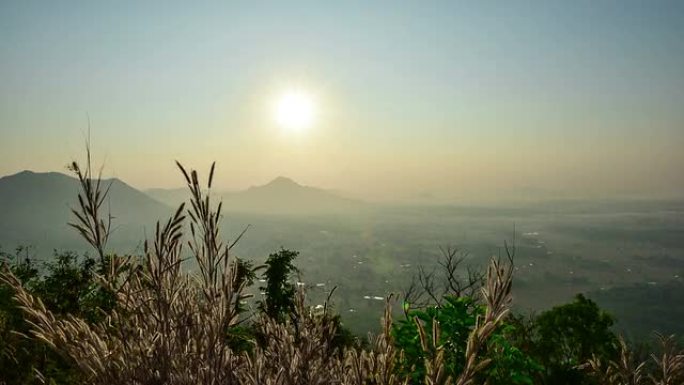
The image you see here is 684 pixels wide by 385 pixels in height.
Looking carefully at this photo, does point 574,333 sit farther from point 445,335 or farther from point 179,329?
point 179,329

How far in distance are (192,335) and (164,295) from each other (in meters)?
0.37

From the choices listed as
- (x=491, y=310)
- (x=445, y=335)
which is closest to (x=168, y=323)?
(x=491, y=310)

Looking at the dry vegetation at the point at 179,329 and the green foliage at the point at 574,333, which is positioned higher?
the dry vegetation at the point at 179,329

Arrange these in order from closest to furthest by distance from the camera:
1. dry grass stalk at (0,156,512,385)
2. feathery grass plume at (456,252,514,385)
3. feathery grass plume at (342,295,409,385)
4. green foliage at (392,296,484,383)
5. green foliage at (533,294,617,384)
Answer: feathery grass plume at (456,252,514,385) → feathery grass plume at (342,295,409,385) → dry grass stalk at (0,156,512,385) → green foliage at (392,296,484,383) → green foliage at (533,294,617,384)

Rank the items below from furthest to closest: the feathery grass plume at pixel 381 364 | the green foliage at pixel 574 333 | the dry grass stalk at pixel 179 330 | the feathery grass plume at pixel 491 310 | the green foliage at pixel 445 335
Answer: the green foliage at pixel 574 333
the green foliage at pixel 445 335
the dry grass stalk at pixel 179 330
the feathery grass plume at pixel 381 364
the feathery grass plume at pixel 491 310

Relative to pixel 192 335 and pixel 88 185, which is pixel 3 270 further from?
pixel 192 335

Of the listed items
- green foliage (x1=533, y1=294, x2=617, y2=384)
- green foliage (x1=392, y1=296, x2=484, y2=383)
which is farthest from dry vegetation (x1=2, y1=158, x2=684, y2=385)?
green foliage (x1=533, y1=294, x2=617, y2=384)

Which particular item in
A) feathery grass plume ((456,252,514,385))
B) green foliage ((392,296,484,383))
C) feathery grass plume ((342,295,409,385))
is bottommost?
green foliage ((392,296,484,383))

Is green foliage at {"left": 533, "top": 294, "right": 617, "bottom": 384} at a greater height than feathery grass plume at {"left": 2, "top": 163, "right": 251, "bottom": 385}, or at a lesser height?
lesser

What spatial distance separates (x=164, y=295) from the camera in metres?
2.78

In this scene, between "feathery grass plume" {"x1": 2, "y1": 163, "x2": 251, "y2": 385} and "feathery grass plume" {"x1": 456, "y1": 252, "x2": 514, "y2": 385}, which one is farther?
"feathery grass plume" {"x1": 2, "y1": 163, "x2": 251, "y2": 385}

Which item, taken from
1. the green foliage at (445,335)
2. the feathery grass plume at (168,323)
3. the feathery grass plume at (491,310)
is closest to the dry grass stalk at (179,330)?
the feathery grass plume at (168,323)

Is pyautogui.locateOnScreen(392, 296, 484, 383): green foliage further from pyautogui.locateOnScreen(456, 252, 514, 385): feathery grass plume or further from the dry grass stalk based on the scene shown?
pyautogui.locateOnScreen(456, 252, 514, 385): feathery grass plume

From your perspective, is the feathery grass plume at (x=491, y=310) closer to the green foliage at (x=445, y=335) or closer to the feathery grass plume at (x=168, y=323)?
the feathery grass plume at (x=168, y=323)
